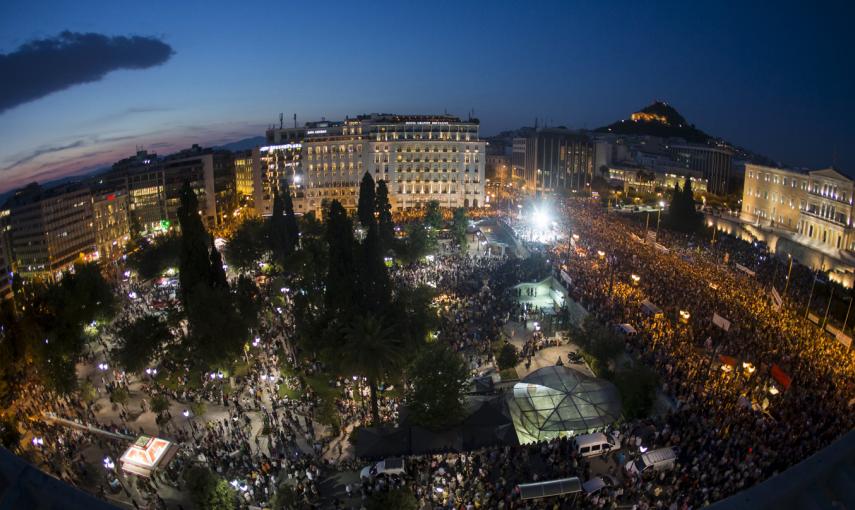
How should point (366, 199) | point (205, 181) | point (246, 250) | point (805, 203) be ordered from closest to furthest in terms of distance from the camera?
1. point (246, 250)
2. point (805, 203)
3. point (366, 199)
4. point (205, 181)

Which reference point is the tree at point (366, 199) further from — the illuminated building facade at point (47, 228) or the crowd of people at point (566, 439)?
the illuminated building facade at point (47, 228)

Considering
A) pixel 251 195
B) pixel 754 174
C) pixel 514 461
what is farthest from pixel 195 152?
pixel 514 461

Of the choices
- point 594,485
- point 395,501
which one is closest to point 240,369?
point 395,501

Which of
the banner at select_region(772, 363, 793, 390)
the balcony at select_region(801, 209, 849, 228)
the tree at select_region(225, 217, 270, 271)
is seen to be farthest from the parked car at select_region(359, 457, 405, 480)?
the balcony at select_region(801, 209, 849, 228)

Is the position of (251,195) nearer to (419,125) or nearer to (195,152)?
(195,152)

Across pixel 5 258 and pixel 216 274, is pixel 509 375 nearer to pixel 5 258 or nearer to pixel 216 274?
pixel 216 274
